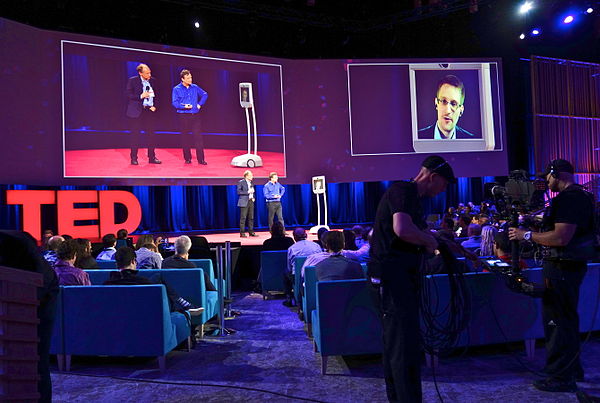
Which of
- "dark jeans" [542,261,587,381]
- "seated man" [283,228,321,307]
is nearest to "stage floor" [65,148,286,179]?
"seated man" [283,228,321,307]

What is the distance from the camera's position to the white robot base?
11.6 m

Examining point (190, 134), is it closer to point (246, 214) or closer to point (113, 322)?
point (246, 214)

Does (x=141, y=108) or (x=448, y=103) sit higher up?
(x=448, y=103)

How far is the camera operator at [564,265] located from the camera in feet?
10.6

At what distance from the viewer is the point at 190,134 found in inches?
439

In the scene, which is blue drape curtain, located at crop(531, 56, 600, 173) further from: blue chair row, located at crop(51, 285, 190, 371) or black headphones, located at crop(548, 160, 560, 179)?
blue chair row, located at crop(51, 285, 190, 371)

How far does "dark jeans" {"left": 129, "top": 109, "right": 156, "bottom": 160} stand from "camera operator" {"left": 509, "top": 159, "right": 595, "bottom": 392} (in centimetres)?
884

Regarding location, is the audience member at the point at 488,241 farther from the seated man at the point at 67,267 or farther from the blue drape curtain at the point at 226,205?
the blue drape curtain at the point at 226,205

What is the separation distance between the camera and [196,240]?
7.54 m

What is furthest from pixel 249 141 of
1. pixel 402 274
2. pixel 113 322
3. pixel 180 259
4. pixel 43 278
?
pixel 43 278

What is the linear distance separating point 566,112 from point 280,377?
1440 centimetres

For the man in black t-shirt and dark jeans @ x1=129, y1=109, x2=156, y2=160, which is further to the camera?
dark jeans @ x1=129, y1=109, x2=156, y2=160

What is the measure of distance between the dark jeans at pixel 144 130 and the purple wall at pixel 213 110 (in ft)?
0.98

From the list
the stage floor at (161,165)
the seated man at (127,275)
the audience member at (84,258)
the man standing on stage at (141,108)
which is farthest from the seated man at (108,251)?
the man standing on stage at (141,108)
